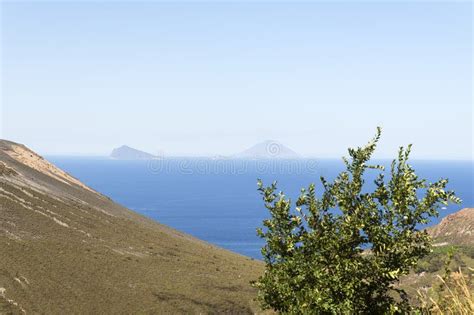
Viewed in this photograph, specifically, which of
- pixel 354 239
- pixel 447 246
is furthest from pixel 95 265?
pixel 447 246

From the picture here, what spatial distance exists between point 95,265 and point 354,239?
215 feet

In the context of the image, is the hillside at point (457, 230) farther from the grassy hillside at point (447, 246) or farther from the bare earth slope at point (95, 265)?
the bare earth slope at point (95, 265)

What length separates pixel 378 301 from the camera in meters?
23.2

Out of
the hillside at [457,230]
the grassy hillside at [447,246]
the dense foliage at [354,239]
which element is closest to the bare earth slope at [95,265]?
the dense foliage at [354,239]

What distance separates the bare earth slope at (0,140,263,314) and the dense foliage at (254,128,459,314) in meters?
46.7

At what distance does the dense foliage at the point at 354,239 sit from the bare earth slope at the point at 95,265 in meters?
46.7

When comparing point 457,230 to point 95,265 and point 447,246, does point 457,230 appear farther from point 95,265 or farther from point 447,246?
point 95,265

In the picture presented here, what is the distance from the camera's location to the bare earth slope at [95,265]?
6625 centimetres

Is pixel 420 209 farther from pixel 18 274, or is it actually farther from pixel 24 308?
pixel 18 274

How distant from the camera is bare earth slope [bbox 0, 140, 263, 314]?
6625 cm

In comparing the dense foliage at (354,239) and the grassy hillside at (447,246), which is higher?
the dense foliage at (354,239)

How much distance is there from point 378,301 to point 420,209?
16.4 feet

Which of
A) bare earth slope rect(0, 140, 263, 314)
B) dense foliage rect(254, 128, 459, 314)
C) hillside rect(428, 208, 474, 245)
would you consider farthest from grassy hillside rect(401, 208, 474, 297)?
dense foliage rect(254, 128, 459, 314)

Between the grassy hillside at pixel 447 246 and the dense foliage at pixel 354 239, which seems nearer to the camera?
the dense foliage at pixel 354 239
